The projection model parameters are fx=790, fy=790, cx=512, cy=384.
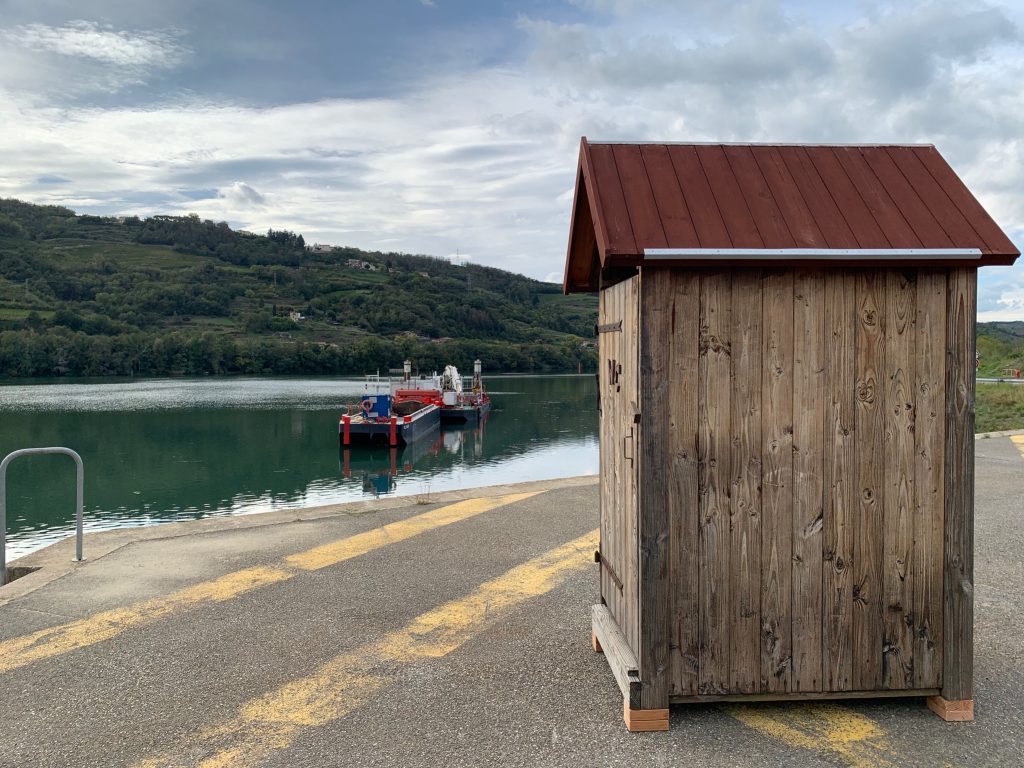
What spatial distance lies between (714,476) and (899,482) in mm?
818

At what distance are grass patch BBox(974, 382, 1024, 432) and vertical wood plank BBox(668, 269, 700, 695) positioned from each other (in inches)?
709

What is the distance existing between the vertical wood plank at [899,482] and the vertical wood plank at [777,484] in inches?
16.4

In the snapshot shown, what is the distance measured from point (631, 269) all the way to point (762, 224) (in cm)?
61

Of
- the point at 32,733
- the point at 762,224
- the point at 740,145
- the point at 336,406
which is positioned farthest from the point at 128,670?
the point at 336,406

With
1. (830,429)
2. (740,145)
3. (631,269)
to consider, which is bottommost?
(830,429)

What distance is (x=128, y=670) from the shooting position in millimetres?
4059

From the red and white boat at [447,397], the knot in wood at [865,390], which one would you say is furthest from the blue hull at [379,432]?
the knot in wood at [865,390]

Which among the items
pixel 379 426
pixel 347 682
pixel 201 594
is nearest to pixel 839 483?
pixel 347 682

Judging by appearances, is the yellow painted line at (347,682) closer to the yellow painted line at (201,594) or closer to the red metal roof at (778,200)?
the yellow painted line at (201,594)

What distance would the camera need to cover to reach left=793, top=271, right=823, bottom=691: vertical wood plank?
341 cm

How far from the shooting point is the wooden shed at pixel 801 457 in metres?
3.38

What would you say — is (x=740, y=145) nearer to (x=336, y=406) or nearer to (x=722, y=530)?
(x=722, y=530)

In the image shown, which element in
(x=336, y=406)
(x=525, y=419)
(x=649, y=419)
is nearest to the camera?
(x=649, y=419)

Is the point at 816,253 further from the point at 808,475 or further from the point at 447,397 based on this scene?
the point at 447,397
